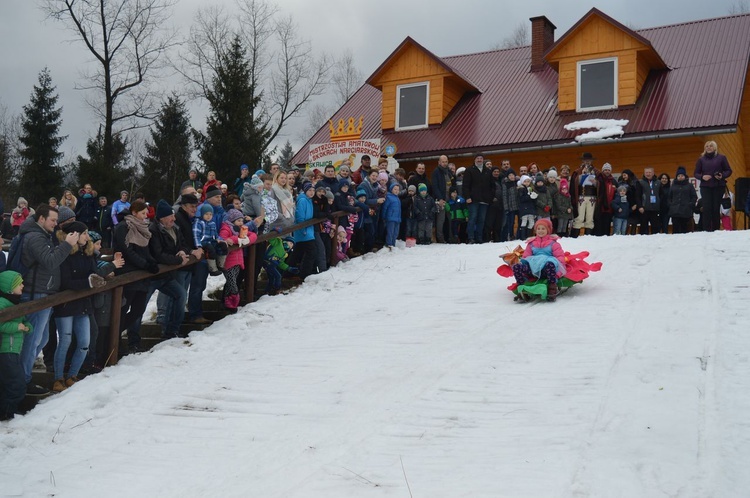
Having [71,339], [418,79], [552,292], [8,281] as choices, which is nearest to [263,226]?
[71,339]

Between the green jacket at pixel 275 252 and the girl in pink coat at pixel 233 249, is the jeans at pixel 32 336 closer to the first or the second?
the girl in pink coat at pixel 233 249

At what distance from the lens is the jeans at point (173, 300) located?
9.62 m

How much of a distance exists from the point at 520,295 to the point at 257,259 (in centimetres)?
417

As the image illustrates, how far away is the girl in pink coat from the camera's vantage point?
35.3 feet

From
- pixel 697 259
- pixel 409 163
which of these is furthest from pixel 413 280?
pixel 409 163

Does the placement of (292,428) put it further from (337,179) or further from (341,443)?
(337,179)

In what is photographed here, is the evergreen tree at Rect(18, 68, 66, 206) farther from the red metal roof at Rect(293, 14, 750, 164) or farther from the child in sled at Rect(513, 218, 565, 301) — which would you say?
the child in sled at Rect(513, 218, 565, 301)

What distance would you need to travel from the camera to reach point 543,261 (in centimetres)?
1045

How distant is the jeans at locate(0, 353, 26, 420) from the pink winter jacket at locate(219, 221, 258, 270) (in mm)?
3912

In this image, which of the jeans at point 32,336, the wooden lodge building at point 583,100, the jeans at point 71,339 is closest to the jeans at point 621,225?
the wooden lodge building at point 583,100

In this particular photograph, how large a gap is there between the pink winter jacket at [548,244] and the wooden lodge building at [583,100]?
29.5 ft

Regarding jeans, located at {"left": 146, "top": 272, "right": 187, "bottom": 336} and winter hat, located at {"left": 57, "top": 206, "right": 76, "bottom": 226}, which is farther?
jeans, located at {"left": 146, "top": 272, "right": 187, "bottom": 336}

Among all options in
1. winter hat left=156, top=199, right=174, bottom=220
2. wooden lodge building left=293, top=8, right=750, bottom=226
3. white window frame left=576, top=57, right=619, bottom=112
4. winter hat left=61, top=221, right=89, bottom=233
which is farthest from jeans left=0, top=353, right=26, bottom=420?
white window frame left=576, top=57, right=619, bottom=112

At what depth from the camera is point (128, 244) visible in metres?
9.02
